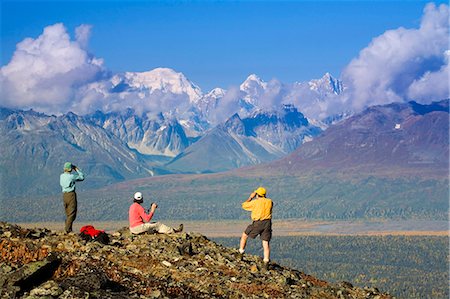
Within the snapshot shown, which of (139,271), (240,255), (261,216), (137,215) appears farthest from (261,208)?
(139,271)

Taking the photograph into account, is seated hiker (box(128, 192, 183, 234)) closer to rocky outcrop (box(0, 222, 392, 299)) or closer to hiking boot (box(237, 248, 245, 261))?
rocky outcrop (box(0, 222, 392, 299))

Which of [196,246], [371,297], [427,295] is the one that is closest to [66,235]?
[196,246]

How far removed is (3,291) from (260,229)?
631 inches

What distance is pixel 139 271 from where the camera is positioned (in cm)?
3136

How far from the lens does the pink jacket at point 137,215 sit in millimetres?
39000

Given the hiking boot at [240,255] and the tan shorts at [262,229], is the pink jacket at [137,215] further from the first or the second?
the tan shorts at [262,229]

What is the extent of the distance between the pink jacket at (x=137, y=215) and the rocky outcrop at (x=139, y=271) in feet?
2.77

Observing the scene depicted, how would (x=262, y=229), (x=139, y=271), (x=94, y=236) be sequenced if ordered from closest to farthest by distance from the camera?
(x=139, y=271) → (x=94, y=236) → (x=262, y=229)

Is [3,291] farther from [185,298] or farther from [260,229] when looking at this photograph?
[260,229]

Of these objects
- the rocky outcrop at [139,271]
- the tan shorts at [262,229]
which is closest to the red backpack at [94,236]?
the rocky outcrop at [139,271]

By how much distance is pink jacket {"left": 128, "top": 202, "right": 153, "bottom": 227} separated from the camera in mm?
39000

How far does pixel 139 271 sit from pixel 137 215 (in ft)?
27.0

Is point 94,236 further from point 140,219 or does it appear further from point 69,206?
point 140,219

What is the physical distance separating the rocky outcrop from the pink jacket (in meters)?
0.84
